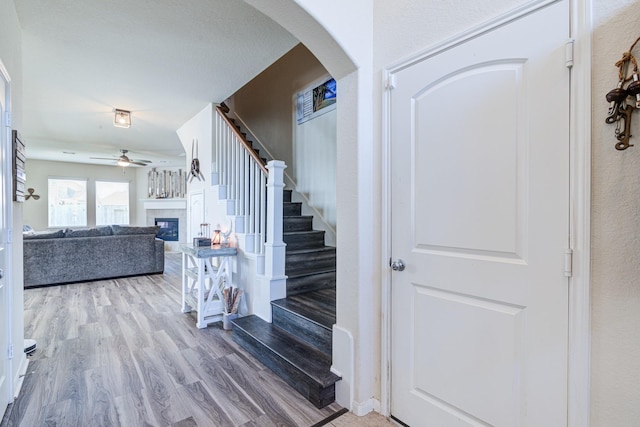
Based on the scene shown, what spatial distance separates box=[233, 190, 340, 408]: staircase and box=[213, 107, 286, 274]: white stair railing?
351 millimetres

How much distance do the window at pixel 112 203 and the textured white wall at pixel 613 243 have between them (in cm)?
1080

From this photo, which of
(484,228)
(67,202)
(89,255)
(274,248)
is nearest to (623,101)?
(484,228)

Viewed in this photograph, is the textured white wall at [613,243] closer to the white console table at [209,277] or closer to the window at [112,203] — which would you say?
the white console table at [209,277]

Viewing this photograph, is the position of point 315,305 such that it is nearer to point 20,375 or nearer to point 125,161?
point 20,375

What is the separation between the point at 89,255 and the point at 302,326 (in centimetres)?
454

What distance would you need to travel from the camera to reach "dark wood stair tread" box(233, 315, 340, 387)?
→ 1.91 metres

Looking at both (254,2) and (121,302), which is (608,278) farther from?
(121,302)

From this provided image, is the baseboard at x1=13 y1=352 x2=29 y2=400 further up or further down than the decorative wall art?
further down

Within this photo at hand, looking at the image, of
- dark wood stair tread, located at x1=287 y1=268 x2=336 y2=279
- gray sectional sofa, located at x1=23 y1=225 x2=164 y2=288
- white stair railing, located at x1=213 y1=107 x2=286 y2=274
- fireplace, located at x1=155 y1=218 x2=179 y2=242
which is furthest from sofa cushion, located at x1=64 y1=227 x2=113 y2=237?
dark wood stair tread, located at x1=287 y1=268 x2=336 y2=279

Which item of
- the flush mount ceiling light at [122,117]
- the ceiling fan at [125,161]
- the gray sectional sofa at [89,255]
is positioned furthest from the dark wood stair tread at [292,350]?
the ceiling fan at [125,161]

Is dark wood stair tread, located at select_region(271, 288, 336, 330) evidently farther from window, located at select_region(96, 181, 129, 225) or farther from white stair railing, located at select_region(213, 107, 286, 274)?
window, located at select_region(96, 181, 129, 225)

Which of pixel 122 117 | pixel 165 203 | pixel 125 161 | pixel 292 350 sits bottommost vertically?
pixel 292 350

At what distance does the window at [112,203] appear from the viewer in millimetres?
9086

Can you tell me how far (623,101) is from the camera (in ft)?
3.23
